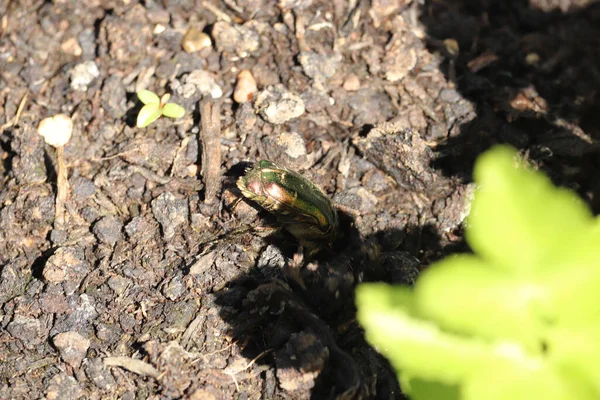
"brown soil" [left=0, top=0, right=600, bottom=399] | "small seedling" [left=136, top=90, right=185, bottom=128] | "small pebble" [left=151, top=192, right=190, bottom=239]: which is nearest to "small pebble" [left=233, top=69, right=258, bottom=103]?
"brown soil" [left=0, top=0, right=600, bottom=399]

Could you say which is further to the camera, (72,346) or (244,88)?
(244,88)

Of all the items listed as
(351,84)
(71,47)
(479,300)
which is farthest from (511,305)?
(71,47)

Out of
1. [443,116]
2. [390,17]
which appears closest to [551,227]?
Result: [443,116]

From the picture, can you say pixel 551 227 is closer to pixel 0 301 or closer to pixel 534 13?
pixel 0 301

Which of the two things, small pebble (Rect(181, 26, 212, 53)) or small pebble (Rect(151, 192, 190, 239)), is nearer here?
small pebble (Rect(151, 192, 190, 239))

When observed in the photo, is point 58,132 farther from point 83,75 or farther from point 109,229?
point 109,229

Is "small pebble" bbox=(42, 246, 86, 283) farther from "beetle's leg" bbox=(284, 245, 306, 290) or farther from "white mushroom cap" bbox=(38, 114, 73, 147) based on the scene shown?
"beetle's leg" bbox=(284, 245, 306, 290)

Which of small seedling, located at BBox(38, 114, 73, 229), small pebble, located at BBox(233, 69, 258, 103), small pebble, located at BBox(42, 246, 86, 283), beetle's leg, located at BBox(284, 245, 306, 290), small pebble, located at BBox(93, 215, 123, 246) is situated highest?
small pebble, located at BBox(233, 69, 258, 103)

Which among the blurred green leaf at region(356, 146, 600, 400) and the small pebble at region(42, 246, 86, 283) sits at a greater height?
the blurred green leaf at region(356, 146, 600, 400)
